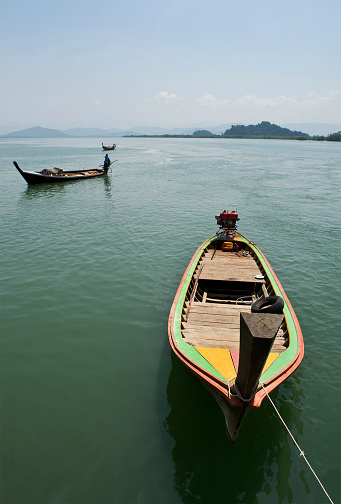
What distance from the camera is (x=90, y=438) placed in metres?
6.12

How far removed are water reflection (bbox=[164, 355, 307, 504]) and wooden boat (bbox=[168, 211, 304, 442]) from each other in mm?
774

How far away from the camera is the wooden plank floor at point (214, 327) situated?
279 inches

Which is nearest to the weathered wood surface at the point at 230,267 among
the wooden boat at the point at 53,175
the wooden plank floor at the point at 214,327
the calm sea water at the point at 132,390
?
the calm sea water at the point at 132,390

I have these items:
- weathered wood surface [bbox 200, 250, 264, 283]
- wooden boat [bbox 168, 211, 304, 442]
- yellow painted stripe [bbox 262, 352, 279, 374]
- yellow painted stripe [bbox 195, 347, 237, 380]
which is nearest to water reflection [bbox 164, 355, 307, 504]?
wooden boat [bbox 168, 211, 304, 442]

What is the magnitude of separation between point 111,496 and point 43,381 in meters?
3.33

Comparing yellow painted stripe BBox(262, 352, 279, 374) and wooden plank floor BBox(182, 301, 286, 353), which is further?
wooden plank floor BBox(182, 301, 286, 353)

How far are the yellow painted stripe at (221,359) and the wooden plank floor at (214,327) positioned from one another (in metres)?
0.48

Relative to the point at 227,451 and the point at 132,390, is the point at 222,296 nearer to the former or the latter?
the point at 132,390

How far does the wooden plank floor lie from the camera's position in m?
7.08

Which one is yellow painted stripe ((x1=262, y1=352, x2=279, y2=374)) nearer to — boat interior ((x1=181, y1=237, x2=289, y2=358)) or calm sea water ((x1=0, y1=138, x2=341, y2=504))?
boat interior ((x1=181, y1=237, x2=289, y2=358))

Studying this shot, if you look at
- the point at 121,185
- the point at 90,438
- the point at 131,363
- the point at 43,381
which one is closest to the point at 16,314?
the point at 43,381

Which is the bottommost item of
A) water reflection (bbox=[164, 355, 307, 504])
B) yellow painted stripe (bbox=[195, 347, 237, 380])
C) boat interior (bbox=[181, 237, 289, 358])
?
water reflection (bbox=[164, 355, 307, 504])

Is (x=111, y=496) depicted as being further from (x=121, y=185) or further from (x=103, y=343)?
(x=121, y=185)

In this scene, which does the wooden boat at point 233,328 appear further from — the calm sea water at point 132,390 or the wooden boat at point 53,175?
the wooden boat at point 53,175
